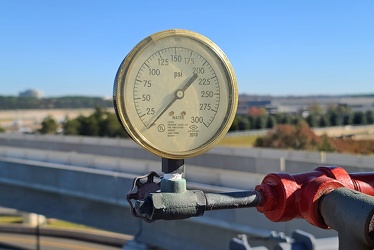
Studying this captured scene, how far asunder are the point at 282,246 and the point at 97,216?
7331mm

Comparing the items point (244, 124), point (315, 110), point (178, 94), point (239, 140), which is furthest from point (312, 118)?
point (178, 94)

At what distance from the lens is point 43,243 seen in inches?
619

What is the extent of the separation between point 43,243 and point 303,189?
15199 mm

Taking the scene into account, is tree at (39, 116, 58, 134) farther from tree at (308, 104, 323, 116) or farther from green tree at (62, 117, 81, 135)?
tree at (308, 104, 323, 116)

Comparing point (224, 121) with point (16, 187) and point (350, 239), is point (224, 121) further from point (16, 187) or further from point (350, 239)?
point (16, 187)

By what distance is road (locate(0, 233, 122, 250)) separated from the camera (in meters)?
15.1

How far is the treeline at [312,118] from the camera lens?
1425 inches

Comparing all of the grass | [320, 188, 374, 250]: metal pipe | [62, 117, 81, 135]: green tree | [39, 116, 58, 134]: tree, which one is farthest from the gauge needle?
[39, 116, 58, 134]: tree

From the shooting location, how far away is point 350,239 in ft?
5.15

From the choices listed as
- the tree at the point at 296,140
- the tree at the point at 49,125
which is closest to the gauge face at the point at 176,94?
the tree at the point at 296,140

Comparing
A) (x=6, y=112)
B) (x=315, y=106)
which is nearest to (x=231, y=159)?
(x=315, y=106)

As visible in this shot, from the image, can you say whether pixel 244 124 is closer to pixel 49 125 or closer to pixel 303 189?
pixel 49 125

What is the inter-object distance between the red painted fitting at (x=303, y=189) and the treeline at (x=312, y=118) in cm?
3466

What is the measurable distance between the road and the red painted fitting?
44.7 ft
